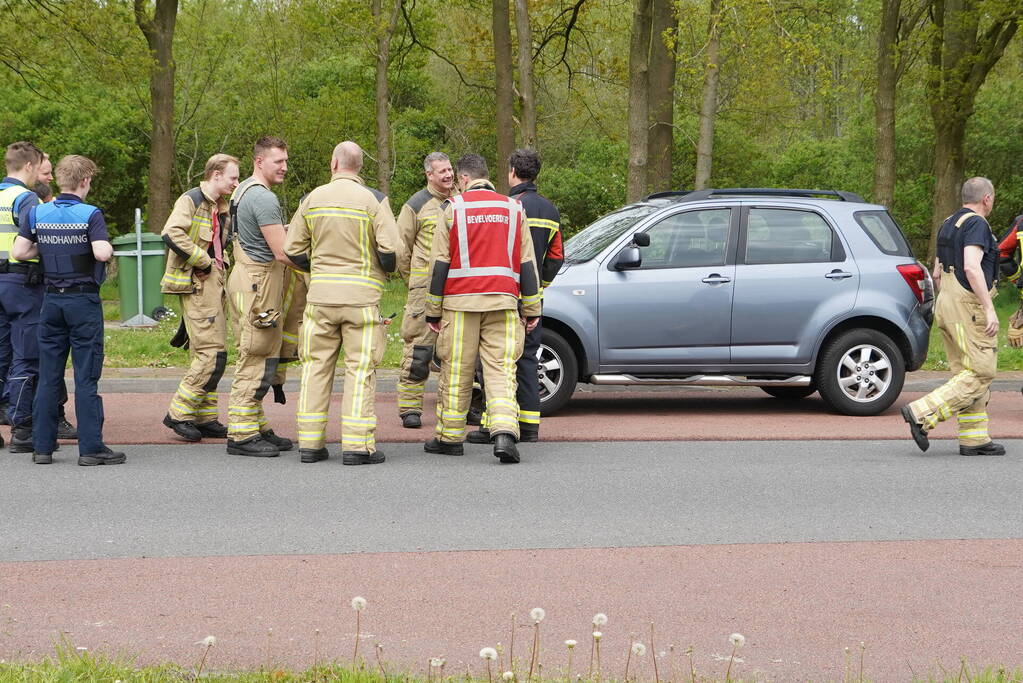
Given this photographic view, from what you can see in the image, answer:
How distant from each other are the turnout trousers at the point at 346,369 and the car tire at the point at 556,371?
2.26m

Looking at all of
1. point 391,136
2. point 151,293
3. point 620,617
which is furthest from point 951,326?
point 391,136

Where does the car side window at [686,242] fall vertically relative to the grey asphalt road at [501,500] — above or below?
above

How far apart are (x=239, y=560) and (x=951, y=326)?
16.9ft

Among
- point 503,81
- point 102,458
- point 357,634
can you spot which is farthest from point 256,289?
point 503,81

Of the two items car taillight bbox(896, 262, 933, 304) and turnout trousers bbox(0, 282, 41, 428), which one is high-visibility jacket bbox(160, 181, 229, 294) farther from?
car taillight bbox(896, 262, 933, 304)

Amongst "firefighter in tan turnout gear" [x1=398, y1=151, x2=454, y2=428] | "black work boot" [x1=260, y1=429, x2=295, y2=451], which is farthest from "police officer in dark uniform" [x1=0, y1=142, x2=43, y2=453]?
"firefighter in tan turnout gear" [x1=398, y1=151, x2=454, y2=428]

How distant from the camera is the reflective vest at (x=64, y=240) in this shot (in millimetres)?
8062

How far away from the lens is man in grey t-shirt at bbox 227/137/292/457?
27.9 ft

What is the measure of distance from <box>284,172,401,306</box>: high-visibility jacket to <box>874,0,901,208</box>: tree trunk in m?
16.8

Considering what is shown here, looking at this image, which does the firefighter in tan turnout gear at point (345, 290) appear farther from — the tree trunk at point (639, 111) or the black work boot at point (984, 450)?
the tree trunk at point (639, 111)

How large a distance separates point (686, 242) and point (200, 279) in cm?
393

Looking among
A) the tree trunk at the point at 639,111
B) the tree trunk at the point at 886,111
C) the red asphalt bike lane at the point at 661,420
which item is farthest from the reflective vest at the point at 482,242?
the tree trunk at the point at 886,111

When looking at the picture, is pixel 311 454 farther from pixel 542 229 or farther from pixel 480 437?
pixel 542 229

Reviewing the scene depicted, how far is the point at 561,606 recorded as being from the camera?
5266mm
